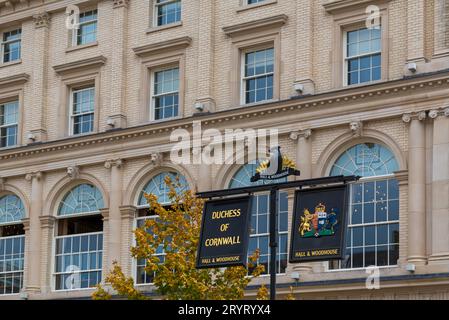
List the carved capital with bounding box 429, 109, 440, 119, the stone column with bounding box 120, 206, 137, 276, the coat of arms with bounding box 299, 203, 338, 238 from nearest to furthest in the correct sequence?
the coat of arms with bounding box 299, 203, 338, 238, the carved capital with bounding box 429, 109, 440, 119, the stone column with bounding box 120, 206, 137, 276

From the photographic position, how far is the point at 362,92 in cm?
3341

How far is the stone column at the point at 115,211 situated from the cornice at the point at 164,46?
436cm

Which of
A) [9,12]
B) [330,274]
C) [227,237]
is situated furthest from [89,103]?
[227,237]

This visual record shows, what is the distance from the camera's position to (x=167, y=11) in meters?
40.5

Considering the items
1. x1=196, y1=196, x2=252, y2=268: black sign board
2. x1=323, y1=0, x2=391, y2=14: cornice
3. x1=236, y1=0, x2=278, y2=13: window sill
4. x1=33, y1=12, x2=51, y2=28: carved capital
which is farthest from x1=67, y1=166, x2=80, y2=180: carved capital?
x1=196, y1=196, x2=252, y2=268: black sign board

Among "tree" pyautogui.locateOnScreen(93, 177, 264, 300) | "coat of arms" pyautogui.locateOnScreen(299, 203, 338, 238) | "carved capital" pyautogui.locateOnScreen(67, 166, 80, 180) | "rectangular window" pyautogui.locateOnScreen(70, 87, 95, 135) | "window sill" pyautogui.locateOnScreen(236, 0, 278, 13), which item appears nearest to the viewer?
"coat of arms" pyautogui.locateOnScreen(299, 203, 338, 238)

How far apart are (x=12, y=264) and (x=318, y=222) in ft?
91.6

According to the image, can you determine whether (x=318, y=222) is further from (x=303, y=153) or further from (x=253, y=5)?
(x=253, y=5)

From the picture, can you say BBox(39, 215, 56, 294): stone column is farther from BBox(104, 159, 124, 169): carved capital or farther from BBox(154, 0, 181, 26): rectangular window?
BBox(154, 0, 181, 26): rectangular window

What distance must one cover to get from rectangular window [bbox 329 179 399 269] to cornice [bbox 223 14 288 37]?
6828 mm

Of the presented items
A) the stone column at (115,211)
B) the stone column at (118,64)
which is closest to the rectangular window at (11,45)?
the stone column at (118,64)

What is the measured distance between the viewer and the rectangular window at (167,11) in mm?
40109

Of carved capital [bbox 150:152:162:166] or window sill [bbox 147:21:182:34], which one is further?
window sill [bbox 147:21:182:34]

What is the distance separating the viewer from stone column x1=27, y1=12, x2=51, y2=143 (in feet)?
139
